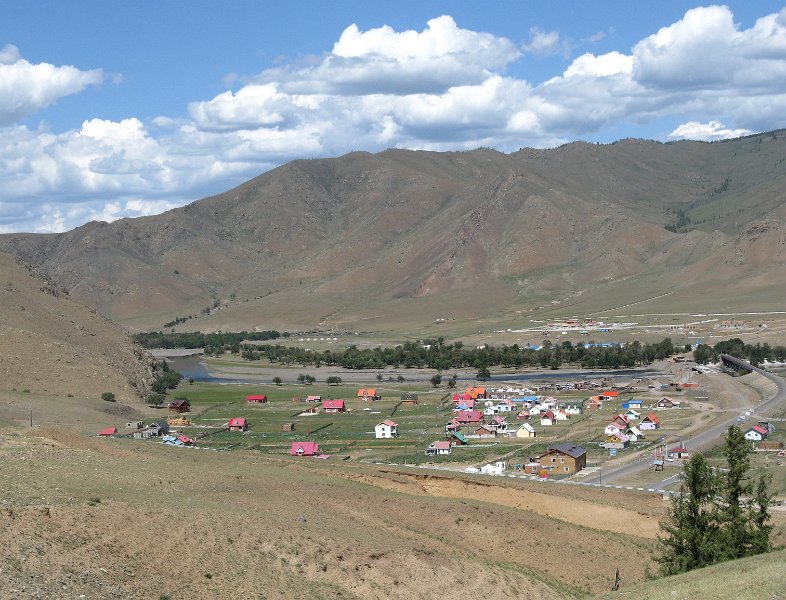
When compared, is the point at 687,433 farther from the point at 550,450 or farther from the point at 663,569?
the point at 663,569

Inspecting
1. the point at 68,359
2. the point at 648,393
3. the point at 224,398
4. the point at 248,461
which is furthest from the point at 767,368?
the point at 248,461

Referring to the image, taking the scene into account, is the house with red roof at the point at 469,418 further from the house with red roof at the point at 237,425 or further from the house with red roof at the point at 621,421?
the house with red roof at the point at 237,425

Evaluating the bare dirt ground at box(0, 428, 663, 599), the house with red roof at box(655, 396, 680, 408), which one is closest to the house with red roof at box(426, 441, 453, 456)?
the bare dirt ground at box(0, 428, 663, 599)

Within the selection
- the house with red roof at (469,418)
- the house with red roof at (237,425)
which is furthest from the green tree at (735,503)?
the house with red roof at (237,425)

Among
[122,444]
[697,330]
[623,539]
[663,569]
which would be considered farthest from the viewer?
[697,330]

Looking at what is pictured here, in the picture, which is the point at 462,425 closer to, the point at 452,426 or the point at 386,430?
the point at 452,426

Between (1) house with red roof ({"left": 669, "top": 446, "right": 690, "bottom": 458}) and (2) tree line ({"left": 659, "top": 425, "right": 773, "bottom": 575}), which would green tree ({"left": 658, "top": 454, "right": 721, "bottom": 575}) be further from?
(1) house with red roof ({"left": 669, "top": 446, "right": 690, "bottom": 458})

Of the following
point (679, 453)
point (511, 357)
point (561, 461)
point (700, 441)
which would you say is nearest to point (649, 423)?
point (700, 441)
